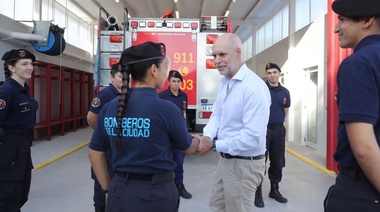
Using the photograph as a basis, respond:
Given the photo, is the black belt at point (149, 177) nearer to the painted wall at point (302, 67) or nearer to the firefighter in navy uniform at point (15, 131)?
the firefighter in navy uniform at point (15, 131)

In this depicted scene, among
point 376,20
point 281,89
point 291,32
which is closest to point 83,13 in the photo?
point 291,32

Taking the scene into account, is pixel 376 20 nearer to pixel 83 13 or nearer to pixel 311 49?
pixel 311 49

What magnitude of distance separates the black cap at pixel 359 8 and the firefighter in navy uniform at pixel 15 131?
292cm

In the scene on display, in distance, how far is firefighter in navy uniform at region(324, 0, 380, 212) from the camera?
1250 mm

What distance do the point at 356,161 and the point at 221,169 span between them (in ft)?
3.97

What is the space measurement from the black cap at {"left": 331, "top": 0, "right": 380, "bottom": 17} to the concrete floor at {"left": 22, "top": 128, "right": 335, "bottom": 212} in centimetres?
351

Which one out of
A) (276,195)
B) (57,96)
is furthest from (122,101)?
(57,96)

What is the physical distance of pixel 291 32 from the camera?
1069 centimetres

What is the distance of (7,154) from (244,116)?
225cm

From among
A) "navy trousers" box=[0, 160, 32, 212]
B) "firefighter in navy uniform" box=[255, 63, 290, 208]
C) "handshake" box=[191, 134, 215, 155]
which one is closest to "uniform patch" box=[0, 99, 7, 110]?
"navy trousers" box=[0, 160, 32, 212]

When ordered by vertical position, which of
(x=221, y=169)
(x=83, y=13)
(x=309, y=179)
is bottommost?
(x=309, y=179)

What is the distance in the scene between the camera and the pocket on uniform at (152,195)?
5.74ft

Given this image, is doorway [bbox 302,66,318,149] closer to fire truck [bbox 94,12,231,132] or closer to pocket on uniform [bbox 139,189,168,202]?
fire truck [bbox 94,12,231,132]

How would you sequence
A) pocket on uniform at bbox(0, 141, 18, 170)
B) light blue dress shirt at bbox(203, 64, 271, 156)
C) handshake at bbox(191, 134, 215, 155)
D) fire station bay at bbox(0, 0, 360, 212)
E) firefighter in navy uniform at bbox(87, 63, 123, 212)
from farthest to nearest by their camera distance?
fire station bay at bbox(0, 0, 360, 212)
firefighter in navy uniform at bbox(87, 63, 123, 212)
pocket on uniform at bbox(0, 141, 18, 170)
light blue dress shirt at bbox(203, 64, 271, 156)
handshake at bbox(191, 134, 215, 155)
